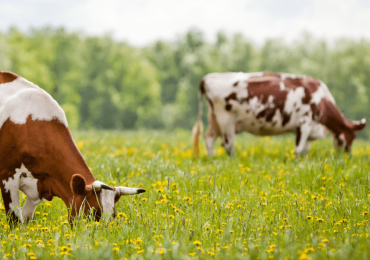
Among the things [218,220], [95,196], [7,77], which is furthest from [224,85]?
[95,196]

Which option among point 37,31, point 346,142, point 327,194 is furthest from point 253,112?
point 37,31

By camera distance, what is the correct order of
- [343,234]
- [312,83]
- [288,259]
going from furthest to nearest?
[312,83], [343,234], [288,259]

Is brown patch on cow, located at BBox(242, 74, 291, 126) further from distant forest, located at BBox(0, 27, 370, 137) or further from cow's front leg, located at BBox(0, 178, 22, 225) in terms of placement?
distant forest, located at BBox(0, 27, 370, 137)

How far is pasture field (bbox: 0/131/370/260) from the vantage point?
9.84 ft

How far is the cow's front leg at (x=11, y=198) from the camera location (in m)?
3.94

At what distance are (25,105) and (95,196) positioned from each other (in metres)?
1.41

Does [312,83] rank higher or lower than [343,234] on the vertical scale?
higher

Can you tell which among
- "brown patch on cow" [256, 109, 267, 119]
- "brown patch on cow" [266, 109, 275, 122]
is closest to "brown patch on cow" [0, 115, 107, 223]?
"brown patch on cow" [256, 109, 267, 119]

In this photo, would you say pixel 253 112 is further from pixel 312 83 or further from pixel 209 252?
pixel 209 252

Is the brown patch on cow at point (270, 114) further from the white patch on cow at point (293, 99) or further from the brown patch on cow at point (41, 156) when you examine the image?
the brown patch on cow at point (41, 156)

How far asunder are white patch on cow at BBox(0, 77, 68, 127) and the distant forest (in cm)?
3193

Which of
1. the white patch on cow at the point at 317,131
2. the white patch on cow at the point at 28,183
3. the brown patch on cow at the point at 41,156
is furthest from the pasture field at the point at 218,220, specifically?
the white patch on cow at the point at 317,131

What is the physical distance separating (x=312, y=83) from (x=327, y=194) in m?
4.32

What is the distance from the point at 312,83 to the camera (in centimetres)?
866
